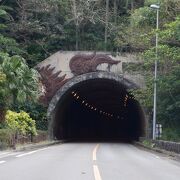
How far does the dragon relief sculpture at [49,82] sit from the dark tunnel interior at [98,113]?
1.27m

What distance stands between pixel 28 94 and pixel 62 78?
11.3 meters

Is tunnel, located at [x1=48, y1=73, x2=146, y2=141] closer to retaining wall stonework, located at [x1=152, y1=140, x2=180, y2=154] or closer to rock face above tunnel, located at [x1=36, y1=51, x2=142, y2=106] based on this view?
rock face above tunnel, located at [x1=36, y1=51, x2=142, y2=106]

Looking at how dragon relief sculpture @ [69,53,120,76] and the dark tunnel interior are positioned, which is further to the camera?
the dark tunnel interior

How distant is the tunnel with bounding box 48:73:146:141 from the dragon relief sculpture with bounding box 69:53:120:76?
0.66 m

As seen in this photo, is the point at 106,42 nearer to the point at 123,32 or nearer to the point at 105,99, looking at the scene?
the point at 123,32

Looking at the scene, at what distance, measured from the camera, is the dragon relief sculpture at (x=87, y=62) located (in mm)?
51562

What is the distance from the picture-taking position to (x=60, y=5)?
2286 inches

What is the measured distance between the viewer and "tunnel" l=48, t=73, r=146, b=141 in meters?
51.6

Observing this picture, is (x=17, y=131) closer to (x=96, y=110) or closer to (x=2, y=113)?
(x=2, y=113)

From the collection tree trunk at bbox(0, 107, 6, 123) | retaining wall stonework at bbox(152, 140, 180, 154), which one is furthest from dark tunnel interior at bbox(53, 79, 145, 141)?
retaining wall stonework at bbox(152, 140, 180, 154)

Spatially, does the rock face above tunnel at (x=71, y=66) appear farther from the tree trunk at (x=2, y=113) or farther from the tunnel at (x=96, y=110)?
the tree trunk at (x=2, y=113)

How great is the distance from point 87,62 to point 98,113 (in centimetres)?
3718

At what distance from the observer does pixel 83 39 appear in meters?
59.7

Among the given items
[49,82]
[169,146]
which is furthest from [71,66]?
[169,146]
